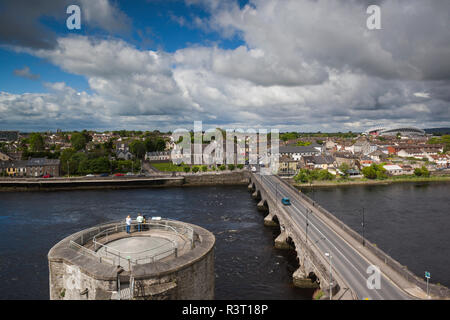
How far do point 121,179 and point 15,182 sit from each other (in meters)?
22.0

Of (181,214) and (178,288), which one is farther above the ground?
(178,288)

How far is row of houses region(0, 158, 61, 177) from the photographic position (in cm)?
7488

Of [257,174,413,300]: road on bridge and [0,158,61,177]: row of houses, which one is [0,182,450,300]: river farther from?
[0,158,61,177]: row of houses

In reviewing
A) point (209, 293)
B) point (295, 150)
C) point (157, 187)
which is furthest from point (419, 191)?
point (209, 293)

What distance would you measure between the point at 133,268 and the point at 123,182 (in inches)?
2446

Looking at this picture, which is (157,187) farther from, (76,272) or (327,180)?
(76,272)

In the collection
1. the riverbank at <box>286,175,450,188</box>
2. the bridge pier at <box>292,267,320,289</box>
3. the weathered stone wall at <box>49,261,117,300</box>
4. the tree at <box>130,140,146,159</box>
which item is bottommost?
the bridge pier at <box>292,267,320,289</box>

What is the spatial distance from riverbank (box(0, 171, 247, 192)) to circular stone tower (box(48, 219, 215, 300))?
58.0m

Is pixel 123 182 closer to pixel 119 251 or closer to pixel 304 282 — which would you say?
pixel 304 282

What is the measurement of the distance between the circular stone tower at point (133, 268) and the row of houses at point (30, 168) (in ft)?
244

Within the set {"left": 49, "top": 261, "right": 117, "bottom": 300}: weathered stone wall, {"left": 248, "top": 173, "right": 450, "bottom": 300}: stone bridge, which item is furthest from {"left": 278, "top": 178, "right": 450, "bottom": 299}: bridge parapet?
{"left": 49, "top": 261, "right": 117, "bottom": 300}: weathered stone wall

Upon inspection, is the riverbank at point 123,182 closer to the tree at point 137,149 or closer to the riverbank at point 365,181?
the riverbank at point 365,181
